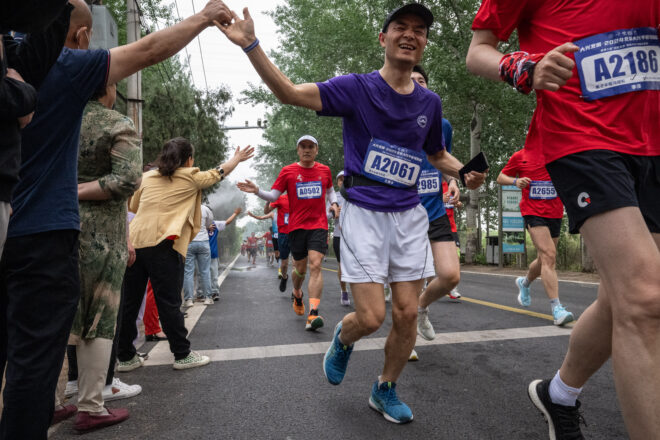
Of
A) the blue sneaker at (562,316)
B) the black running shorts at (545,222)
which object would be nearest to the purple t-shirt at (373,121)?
the blue sneaker at (562,316)

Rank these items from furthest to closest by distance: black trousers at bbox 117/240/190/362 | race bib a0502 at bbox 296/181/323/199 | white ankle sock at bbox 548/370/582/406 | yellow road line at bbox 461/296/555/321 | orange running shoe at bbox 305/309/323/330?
race bib a0502 at bbox 296/181/323/199 < yellow road line at bbox 461/296/555/321 < orange running shoe at bbox 305/309/323/330 < black trousers at bbox 117/240/190/362 < white ankle sock at bbox 548/370/582/406

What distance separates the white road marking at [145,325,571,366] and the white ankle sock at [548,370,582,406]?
232 cm

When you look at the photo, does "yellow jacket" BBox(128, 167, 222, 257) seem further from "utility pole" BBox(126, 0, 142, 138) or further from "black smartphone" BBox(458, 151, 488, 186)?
"utility pole" BBox(126, 0, 142, 138)

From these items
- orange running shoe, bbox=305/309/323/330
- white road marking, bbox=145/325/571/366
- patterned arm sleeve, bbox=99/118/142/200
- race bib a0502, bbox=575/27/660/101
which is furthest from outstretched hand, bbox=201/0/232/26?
orange running shoe, bbox=305/309/323/330

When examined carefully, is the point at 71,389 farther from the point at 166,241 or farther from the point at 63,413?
the point at 166,241

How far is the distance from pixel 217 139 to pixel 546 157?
19.4m

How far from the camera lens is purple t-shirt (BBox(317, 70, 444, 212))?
2.82 meters

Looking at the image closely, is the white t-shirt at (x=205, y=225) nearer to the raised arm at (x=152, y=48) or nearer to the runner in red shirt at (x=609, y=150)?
the raised arm at (x=152, y=48)

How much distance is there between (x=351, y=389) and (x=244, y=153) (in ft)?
7.50

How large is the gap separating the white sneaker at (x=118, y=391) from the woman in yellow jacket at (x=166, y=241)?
601 mm

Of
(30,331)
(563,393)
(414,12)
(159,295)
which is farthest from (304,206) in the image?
(30,331)

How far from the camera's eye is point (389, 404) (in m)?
2.73

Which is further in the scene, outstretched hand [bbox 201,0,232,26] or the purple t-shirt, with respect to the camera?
the purple t-shirt

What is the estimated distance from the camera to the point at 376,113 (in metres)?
2.84
